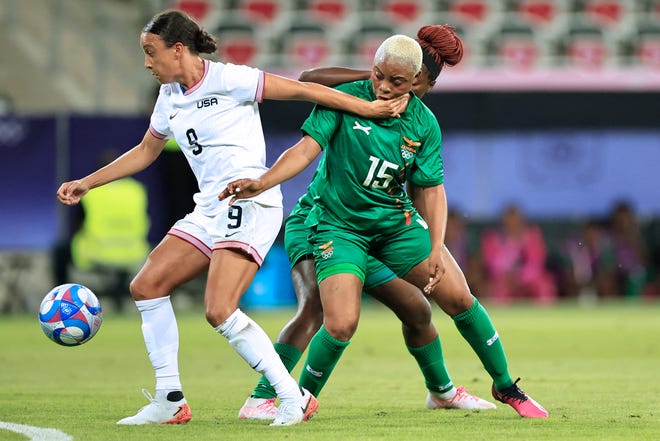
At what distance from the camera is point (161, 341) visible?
6641mm

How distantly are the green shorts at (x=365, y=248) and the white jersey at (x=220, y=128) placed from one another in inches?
12.8

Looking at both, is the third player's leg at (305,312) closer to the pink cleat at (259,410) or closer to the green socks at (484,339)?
the pink cleat at (259,410)

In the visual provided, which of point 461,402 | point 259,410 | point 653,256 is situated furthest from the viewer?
point 653,256

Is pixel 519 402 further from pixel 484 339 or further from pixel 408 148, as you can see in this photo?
pixel 408 148

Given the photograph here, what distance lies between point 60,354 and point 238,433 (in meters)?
6.09

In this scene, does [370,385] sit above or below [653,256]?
above

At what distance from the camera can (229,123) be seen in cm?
654

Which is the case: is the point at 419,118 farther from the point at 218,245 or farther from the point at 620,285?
the point at 620,285

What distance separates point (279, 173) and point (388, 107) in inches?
27.0

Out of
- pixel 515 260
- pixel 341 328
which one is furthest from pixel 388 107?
pixel 515 260

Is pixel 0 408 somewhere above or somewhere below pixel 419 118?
below

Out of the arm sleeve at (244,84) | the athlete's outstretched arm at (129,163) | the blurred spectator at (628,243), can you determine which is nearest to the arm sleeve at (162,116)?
the athlete's outstretched arm at (129,163)

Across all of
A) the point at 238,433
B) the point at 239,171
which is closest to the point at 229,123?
the point at 239,171

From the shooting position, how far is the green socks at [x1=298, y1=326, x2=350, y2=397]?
654 centimetres
